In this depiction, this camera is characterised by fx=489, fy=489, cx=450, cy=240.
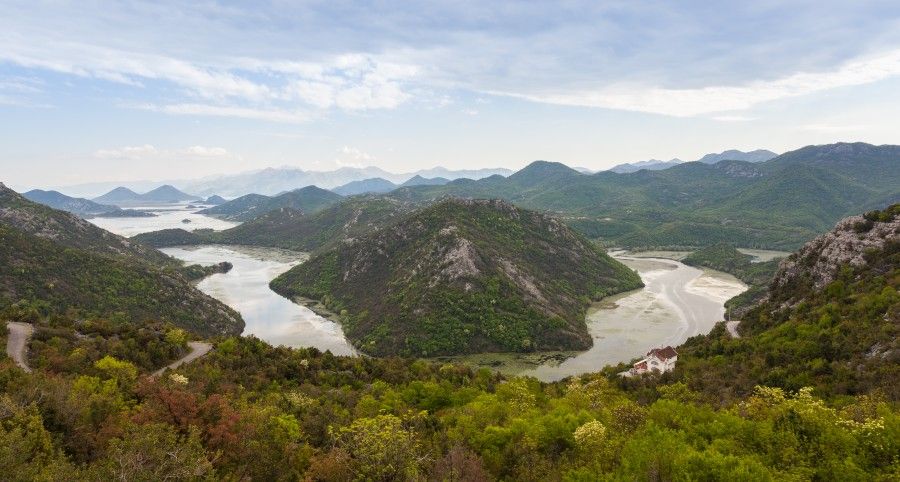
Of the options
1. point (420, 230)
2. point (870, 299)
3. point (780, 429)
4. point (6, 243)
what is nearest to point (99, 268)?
point (6, 243)

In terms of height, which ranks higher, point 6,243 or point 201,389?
point 6,243

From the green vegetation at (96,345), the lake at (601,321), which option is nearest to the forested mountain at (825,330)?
the lake at (601,321)

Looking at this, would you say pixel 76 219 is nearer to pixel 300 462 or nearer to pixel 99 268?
pixel 99 268

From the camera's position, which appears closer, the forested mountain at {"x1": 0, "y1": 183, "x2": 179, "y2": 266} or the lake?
the lake

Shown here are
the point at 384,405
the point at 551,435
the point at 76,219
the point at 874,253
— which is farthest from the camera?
the point at 76,219

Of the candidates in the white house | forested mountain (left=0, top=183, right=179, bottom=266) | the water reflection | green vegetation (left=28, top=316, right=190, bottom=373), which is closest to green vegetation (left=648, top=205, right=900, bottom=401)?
the white house

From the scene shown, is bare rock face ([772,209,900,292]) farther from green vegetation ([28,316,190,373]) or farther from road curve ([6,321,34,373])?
road curve ([6,321,34,373])

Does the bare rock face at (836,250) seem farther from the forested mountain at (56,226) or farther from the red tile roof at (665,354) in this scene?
the forested mountain at (56,226)
